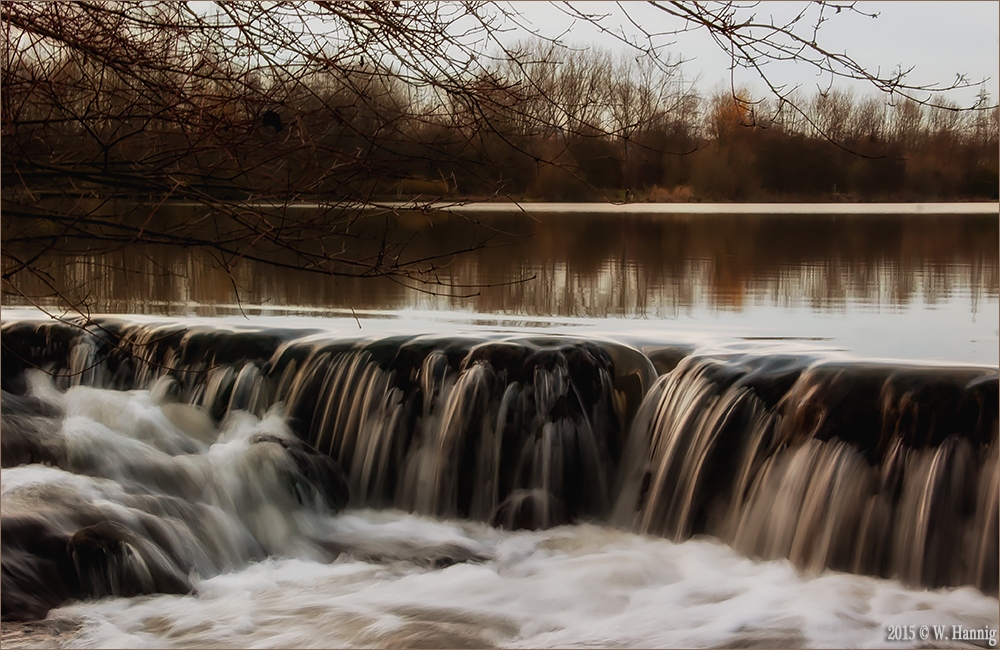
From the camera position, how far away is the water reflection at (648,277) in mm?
8312

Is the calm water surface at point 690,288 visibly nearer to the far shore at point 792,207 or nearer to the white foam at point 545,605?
the far shore at point 792,207

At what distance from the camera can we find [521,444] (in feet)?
19.1

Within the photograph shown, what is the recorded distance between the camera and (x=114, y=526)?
15.2ft

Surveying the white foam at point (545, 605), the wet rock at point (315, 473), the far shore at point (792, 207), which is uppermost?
the far shore at point (792, 207)

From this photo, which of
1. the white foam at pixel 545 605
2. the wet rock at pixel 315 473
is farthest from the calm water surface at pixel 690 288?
the white foam at pixel 545 605

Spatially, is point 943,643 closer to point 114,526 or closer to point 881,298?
point 114,526

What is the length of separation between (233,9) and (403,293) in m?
6.00

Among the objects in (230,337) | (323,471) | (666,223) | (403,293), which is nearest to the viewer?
(323,471)

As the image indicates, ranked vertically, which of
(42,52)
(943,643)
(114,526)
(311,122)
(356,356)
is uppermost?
(42,52)

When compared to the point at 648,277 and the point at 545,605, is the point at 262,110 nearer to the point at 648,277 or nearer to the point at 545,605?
the point at 545,605

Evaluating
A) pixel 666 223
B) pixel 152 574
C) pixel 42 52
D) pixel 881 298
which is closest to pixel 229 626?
pixel 152 574

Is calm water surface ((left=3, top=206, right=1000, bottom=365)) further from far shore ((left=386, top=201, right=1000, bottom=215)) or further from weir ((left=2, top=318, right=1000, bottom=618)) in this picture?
weir ((left=2, top=318, right=1000, bottom=618))

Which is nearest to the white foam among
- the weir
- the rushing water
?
the rushing water

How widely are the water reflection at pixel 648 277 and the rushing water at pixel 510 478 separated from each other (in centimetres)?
39
